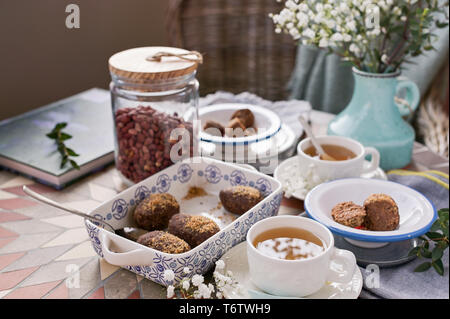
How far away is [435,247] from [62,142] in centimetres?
75

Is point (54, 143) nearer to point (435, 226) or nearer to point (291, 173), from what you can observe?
point (291, 173)

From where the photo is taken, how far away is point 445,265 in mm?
832

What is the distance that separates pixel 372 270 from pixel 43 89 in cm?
116

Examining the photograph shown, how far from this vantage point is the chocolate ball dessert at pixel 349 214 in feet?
2.53

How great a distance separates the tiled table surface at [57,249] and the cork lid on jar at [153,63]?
243mm

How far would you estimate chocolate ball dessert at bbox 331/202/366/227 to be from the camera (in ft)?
2.53

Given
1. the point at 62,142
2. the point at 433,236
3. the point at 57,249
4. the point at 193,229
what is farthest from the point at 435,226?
the point at 62,142

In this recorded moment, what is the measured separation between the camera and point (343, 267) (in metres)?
0.65

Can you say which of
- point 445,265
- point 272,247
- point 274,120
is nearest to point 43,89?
point 274,120

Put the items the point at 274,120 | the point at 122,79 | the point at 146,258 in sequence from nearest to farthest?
the point at 146,258 < the point at 122,79 < the point at 274,120

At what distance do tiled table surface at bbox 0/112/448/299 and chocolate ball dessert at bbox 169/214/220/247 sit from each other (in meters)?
0.08

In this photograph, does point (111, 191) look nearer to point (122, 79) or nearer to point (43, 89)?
point (122, 79)

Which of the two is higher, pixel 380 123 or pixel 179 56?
pixel 179 56

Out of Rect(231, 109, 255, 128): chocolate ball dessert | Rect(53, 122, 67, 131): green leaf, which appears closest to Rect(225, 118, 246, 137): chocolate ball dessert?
Rect(231, 109, 255, 128): chocolate ball dessert
